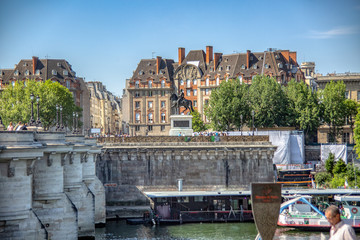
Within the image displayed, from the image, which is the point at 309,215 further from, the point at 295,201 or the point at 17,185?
the point at 17,185

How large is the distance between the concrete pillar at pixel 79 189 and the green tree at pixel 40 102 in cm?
5521

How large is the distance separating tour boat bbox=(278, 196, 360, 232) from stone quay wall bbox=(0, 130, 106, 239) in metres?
15.3

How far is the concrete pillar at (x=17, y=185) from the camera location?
31.6 metres

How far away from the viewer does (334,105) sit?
355 feet

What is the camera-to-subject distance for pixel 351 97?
116562 mm

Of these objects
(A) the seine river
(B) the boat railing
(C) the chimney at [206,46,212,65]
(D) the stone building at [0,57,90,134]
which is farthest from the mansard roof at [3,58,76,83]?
(B) the boat railing

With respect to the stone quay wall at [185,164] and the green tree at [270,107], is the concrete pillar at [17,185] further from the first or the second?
the green tree at [270,107]

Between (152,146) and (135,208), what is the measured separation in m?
7.23

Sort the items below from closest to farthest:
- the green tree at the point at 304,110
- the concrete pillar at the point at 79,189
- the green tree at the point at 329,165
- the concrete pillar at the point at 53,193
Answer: the concrete pillar at the point at 53,193 < the concrete pillar at the point at 79,189 < the green tree at the point at 329,165 < the green tree at the point at 304,110

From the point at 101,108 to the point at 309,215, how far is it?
12224 cm

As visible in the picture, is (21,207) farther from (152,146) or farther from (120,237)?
(152,146)

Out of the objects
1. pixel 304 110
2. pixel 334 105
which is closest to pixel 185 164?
pixel 304 110

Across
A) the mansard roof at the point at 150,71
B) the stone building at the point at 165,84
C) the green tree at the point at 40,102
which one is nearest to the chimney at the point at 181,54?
the stone building at the point at 165,84

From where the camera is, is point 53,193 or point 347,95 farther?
point 347,95
